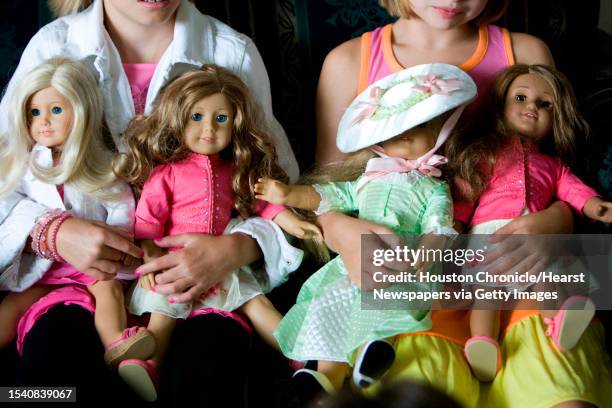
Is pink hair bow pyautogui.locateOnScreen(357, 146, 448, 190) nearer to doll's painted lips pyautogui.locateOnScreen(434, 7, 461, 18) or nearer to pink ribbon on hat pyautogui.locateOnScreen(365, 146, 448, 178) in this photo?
pink ribbon on hat pyautogui.locateOnScreen(365, 146, 448, 178)

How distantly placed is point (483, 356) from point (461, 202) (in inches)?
16.6

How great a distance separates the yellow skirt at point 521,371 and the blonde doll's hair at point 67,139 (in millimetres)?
811

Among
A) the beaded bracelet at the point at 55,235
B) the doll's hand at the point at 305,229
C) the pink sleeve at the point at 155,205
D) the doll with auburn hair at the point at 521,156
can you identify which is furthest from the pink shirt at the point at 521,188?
the beaded bracelet at the point at 55,235

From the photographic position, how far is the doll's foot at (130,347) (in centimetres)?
171

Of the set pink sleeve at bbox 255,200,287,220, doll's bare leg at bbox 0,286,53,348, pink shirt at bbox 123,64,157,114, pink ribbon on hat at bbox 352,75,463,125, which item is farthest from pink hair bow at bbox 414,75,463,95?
doll's bare leg at bbox 0,286,53,348

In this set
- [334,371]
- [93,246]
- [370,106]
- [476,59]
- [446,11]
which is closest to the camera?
[334,371]

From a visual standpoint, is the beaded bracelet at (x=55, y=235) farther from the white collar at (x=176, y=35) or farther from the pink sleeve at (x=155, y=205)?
the white collar at (x=176, y=35)

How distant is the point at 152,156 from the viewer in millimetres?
1918

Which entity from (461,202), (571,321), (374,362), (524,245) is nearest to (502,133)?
(461,202)

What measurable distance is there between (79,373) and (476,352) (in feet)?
2.66

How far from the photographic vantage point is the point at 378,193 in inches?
73.4

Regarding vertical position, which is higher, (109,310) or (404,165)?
(404,165)

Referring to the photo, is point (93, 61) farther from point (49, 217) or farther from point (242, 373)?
point (242, 373)

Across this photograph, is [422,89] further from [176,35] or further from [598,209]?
[176,35]
